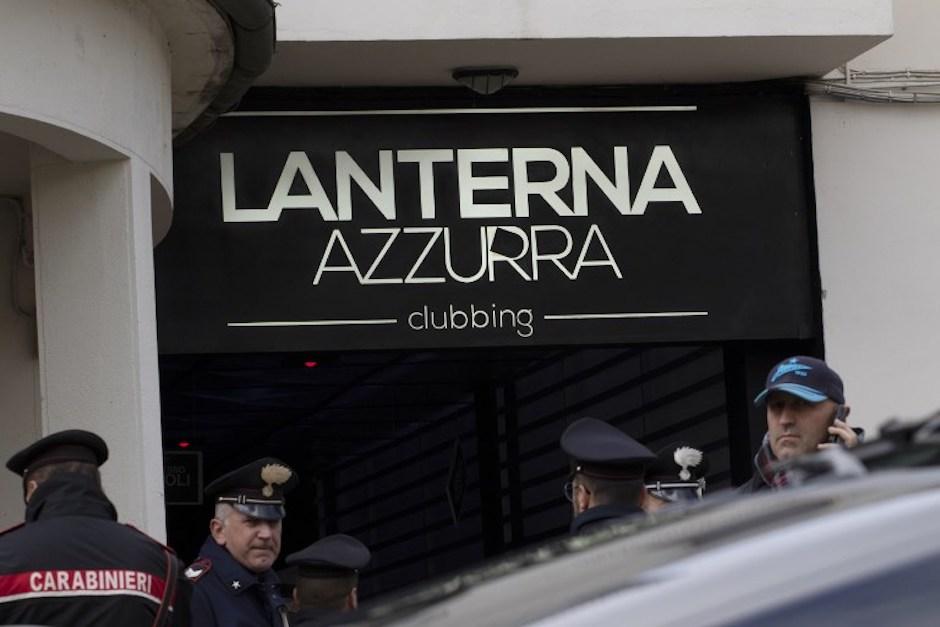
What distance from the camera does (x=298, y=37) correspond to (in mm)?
10602

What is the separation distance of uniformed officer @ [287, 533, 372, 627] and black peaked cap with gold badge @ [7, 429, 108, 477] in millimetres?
1468

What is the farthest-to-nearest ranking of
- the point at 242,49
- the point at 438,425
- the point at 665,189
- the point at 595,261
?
1. the point at 438,425
2. the point at 665,189
3. the point at 595,261
4. the point at 242,49

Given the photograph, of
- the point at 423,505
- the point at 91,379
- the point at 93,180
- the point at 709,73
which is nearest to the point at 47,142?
the point at 93,180

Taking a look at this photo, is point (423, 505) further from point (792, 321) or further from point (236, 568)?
point (236, 568)

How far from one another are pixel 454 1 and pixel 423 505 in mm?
8558

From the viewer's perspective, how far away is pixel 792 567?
87.4 inches

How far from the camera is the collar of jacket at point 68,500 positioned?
6160 mm

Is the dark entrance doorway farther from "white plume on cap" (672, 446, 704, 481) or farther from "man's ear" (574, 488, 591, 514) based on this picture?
"man's ear" (574, 488, 591, 514)

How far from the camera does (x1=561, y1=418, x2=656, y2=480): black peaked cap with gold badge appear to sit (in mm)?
6316

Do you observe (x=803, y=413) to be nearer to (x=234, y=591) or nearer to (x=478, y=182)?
(x=234, y=591)

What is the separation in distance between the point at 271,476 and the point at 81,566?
190 cm

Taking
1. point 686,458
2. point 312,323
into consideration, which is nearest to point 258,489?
point 686,458

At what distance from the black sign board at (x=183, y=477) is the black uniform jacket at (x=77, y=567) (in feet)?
31.8

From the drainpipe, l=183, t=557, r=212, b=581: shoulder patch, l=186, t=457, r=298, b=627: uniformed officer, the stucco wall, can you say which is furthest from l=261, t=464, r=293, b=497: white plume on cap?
the stucco wall
